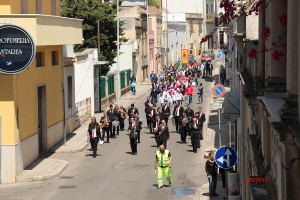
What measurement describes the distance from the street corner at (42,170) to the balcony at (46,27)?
164 inches

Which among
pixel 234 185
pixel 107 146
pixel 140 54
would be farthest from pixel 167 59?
pixel 234 185

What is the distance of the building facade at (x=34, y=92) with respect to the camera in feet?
74.7

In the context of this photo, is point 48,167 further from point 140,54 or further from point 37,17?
point 140,54

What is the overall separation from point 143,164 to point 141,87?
36005mm

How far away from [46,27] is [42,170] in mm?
4876

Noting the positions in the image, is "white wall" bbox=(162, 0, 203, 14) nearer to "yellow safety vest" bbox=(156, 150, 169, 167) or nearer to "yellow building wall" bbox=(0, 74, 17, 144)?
"yellow building wall" bbox=(0, 74, 17, 144)

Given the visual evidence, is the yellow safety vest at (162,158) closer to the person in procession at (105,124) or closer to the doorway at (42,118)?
the doorway at (42,118)

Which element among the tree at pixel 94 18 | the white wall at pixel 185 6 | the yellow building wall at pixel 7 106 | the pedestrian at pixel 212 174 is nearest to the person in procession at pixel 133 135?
the yellow building wall at pixel 7 106

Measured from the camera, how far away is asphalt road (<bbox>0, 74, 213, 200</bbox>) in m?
20.5

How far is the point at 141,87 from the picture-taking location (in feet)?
201

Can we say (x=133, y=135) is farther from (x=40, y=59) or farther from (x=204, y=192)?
(x=204, y=192)

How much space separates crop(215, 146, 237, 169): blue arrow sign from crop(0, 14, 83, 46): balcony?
29.0ft

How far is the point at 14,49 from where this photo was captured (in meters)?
22.2

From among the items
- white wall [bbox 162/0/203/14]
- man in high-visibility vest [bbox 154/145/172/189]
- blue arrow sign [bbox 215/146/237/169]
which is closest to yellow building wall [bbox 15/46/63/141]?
man in high-visibility vest [bbox 154/145/172/189]
